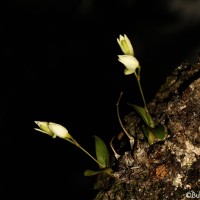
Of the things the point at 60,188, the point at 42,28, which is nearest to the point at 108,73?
the point at 42,28

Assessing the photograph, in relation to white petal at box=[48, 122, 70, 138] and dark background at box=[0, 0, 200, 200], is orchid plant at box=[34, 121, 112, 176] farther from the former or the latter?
dark background at box=[0, 0, 200, 200]

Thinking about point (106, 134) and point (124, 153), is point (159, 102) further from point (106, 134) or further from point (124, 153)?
point (106, 134)

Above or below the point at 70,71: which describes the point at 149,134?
below

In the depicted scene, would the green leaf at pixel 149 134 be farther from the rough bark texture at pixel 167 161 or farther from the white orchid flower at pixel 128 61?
the white orchid flower at pixel 128 61

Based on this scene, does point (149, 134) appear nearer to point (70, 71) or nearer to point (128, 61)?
point (128, 61)

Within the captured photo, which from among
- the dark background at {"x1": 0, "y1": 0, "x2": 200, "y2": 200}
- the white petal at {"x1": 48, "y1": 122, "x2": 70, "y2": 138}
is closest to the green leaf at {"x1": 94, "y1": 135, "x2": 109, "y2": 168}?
the white petal at {"x1": 48, "y1": 122, "x2": 70, "y2": 138}

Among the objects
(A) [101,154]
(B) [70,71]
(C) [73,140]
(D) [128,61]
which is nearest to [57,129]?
(C) [73,140]
